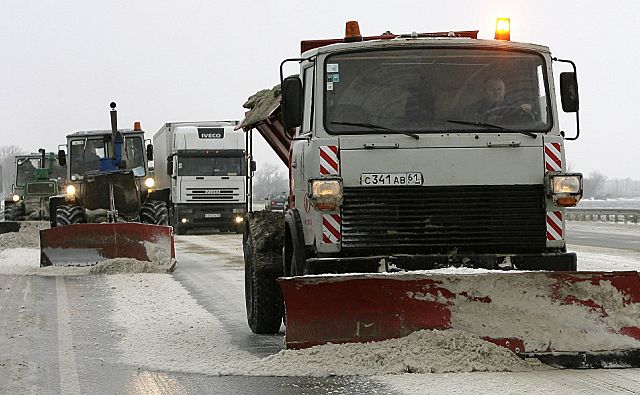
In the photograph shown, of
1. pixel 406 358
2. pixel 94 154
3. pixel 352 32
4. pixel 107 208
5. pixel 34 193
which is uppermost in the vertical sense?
pixel 352 32

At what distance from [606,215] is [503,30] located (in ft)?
140

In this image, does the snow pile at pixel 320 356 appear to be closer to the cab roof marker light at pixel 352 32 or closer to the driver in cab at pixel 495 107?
the driver in cab at pixel 495 107

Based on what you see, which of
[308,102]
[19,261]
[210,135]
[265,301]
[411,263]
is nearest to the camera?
[411,263]

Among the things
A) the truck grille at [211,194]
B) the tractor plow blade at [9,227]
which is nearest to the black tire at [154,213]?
the tractor plow blade at [9,227]

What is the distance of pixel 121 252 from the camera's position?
18.2m

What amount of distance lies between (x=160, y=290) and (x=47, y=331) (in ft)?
13.3

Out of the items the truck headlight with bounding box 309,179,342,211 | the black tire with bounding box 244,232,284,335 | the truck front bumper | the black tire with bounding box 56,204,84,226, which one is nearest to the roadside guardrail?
the black tire with bounding box 56,204,84,226

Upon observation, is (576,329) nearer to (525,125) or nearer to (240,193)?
(525,125)

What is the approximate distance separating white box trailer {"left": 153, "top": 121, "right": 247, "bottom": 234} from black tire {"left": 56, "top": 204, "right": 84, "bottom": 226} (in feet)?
41.5

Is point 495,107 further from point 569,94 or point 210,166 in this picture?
point 210,166

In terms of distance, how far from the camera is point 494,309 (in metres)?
7.87

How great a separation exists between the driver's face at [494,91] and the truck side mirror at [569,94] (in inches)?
19.2

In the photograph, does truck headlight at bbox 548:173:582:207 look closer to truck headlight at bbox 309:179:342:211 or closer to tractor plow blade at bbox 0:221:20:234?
truck headlight at bbox 309:179:342:211

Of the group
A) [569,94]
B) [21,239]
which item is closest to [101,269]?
[21,239]
